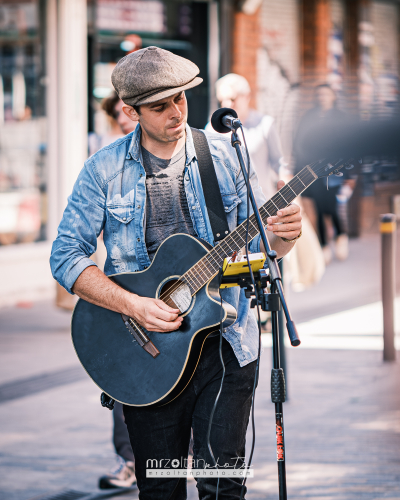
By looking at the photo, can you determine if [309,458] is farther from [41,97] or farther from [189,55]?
[189,55]

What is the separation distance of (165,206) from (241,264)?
0.48m

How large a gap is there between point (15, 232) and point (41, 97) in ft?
6.15

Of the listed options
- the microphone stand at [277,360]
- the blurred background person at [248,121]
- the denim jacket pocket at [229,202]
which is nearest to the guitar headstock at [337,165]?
the microphone stand at [277,360]

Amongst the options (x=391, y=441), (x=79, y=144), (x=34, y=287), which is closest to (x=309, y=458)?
(x=391, y=441)

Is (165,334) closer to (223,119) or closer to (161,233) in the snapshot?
(161,233)

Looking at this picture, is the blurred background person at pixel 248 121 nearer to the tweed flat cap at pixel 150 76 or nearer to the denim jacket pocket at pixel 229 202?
the denim jacket pocket at pixel 229 202

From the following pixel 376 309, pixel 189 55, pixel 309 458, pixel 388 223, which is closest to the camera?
pixel 309 458

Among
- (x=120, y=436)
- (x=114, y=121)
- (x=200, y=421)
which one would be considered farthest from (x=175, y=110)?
(x=114, y=121)

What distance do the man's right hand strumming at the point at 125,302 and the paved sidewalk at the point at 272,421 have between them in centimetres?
169

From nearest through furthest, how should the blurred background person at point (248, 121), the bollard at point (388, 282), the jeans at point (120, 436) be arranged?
the jeans at point (120, 436) → the blurred background person at point (248, 121) → the bollard at point (388, 282)

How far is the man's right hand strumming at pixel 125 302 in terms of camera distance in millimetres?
2504

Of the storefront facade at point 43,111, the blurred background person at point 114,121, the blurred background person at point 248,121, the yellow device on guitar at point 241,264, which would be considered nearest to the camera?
the yellow device on guitar at point 241,264

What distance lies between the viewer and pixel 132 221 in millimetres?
2627

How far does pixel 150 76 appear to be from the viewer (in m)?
2.48
